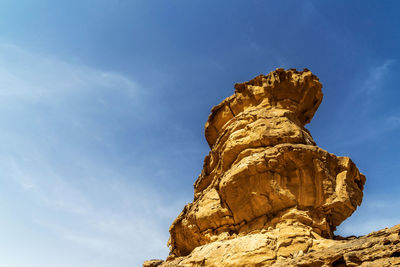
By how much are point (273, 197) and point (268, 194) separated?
12.9 inches

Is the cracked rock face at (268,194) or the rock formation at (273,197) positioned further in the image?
the cracked rock face at (268,194)

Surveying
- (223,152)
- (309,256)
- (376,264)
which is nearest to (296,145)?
(223,152)

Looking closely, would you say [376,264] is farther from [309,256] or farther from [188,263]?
[188,263]

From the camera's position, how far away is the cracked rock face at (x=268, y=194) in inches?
623

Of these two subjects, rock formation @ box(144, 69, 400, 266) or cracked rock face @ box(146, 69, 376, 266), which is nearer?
rock formation @ box(144, 69, 400, 266)

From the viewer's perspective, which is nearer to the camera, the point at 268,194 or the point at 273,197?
the point at 273,197

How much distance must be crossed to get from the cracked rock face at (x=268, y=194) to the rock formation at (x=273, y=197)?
0.05 meters

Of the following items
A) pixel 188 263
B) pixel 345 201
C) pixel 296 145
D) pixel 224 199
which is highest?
pixel 296 145

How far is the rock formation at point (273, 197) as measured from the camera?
14.8 m

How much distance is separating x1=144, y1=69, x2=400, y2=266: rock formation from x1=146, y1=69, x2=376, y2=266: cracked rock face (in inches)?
1.9

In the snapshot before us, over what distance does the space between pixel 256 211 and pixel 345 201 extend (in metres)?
4.78

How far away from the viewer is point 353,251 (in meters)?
11.9

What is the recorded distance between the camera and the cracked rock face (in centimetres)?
1582

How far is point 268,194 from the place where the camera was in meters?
17.9
